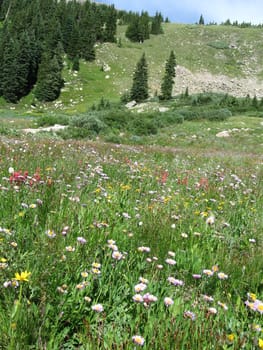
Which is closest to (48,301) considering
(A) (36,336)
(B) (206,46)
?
(A) (36,336)

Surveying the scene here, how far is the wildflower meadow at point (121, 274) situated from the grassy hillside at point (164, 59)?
208ft

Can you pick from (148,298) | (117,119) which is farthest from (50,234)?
(117,119)

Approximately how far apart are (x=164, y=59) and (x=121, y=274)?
96.8 meters

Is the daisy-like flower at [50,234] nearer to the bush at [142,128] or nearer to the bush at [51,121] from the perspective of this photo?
the bush at [142,128]

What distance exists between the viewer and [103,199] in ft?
14.0

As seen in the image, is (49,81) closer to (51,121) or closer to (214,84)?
(214,84)

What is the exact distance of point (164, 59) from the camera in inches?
3637

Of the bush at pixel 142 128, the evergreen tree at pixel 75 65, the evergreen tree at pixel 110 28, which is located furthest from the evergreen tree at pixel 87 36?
the bush at pixel 142 128

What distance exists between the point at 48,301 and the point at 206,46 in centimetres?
10940

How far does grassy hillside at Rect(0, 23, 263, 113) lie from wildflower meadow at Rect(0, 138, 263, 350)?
6325 cm

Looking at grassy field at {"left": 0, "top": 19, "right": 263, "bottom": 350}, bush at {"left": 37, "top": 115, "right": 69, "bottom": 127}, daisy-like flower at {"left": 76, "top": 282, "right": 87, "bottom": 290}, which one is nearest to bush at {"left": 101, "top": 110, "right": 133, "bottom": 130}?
bush at {"left": 37, "top": 115, "right": 69, "bottom": 127}

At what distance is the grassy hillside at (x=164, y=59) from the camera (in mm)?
74000

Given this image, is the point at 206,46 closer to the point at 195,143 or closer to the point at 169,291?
the point at 195,143

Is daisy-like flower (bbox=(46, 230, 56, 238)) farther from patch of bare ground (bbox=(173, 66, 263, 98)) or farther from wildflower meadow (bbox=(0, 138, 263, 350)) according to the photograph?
patch of bare ground (bbox=(173, 66, 263, 98))
